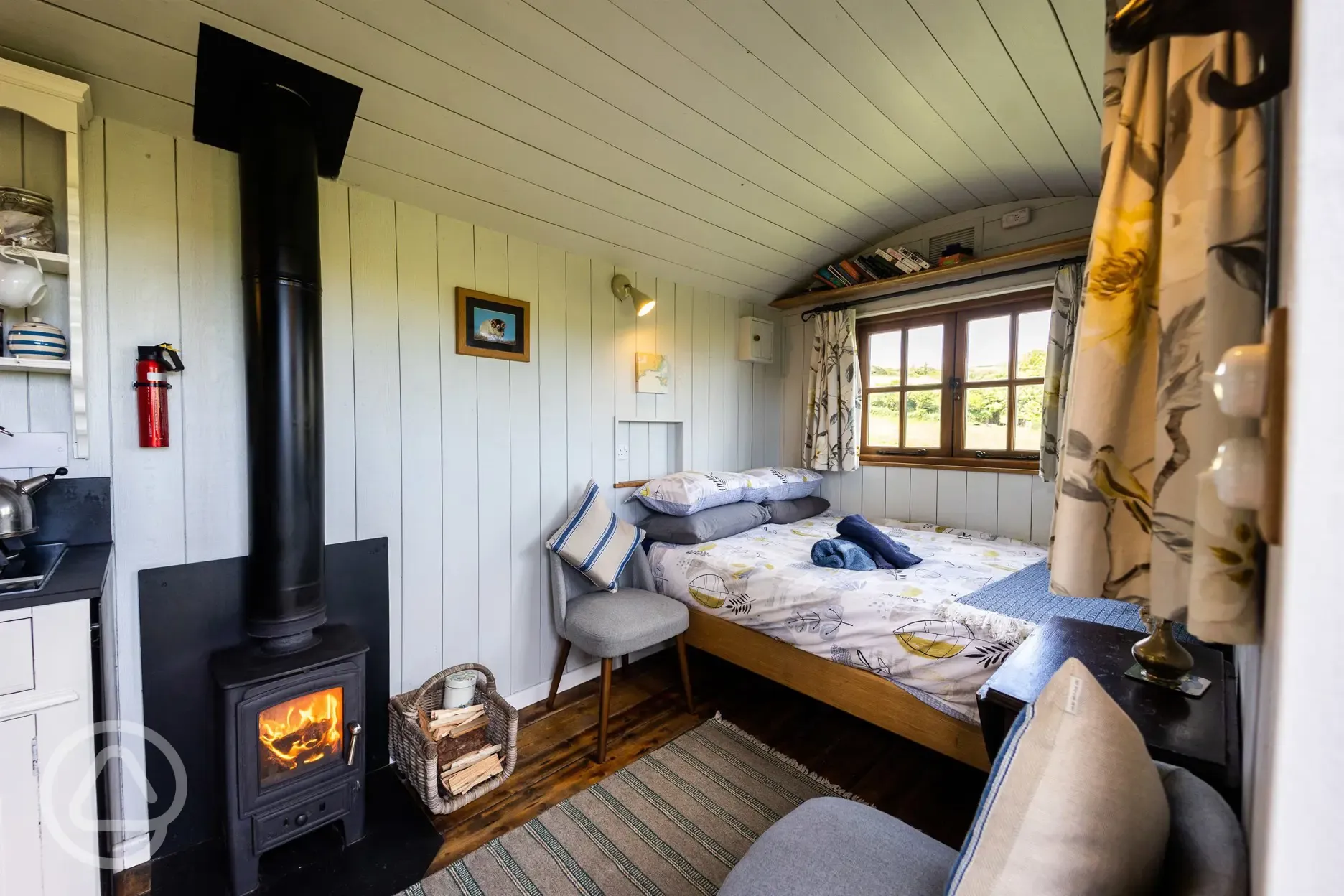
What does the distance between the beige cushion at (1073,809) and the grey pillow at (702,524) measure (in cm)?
205

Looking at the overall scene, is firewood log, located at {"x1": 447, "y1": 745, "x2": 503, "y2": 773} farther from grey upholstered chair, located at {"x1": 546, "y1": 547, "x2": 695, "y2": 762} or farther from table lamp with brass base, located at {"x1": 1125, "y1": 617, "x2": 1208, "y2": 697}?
table lamp with brass base, located at {"x1": 1125, "y1": 617, "x2": 1208, "y2": 697}

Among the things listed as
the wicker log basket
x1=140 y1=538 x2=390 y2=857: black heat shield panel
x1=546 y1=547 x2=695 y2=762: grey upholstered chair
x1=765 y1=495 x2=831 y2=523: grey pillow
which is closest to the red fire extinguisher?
x1=140 y1=538 x2=390 y2=857: black heat shield panel

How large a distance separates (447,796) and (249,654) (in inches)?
32.5

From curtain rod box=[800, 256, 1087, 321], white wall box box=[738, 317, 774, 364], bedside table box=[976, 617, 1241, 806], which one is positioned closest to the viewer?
bedside table box=[976, 617, 1241, 806]

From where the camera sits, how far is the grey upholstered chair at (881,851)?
63 cm

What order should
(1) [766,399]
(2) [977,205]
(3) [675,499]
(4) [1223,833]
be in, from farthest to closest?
(1) [766,399] < (2) [977,205] < (3) [675,499] < (4) [1223,833]

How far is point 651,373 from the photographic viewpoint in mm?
3020

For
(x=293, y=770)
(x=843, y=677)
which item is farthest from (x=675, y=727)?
(x=293, y=770)

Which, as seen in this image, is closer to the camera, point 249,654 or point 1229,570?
point 1229,570

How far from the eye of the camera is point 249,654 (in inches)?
64.8

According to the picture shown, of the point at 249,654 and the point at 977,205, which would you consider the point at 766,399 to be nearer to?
the point at 977,205

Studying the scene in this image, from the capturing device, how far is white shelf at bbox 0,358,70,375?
1.33m

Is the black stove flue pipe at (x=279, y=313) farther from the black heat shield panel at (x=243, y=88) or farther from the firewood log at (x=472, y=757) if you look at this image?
the firewood log at (x=472, y=757)

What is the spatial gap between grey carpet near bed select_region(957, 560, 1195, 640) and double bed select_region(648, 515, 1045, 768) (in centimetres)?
5
